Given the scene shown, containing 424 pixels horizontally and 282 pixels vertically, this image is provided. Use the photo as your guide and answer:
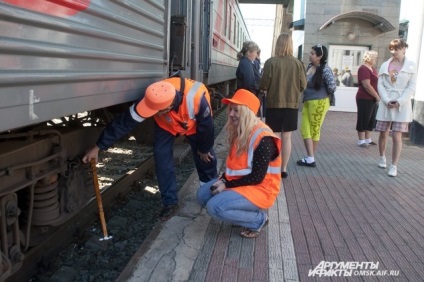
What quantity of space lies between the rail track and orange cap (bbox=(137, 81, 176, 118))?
3.76ft

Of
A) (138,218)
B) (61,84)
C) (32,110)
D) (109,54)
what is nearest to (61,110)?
(61,84)

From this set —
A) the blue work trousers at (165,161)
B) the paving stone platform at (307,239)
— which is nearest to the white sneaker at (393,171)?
the paving stone platform at (307,239)

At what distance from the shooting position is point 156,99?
3.24 metres

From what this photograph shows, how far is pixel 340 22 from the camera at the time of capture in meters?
14.6

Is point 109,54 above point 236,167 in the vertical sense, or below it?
above

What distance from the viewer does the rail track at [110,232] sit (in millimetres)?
3148

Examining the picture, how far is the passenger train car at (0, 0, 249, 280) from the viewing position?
6.11 ft

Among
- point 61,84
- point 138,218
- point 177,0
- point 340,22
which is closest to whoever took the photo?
point 61,84

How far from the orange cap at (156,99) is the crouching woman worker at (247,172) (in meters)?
0.49

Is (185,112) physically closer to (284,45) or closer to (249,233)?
(249,233)

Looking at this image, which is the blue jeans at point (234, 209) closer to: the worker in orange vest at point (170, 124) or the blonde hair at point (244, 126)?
the blonde hair at point (244, 126)

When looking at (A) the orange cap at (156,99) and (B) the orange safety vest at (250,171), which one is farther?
(B) the orange safety vest at (250,171)

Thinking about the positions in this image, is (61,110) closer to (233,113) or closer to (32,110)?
(32,110)

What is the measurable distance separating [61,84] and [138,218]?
232cm
